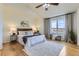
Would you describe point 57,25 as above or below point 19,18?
below

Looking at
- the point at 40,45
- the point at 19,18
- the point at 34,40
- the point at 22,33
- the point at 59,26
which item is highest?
the point at 19,18

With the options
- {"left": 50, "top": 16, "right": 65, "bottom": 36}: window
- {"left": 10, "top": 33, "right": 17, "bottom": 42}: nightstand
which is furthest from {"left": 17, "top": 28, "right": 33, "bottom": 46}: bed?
{"left": 50, "top": 16, "right": 65, "bottom": 36}: window

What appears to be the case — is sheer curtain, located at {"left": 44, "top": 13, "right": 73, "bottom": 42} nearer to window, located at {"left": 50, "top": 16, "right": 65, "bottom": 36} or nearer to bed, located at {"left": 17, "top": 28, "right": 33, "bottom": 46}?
window, located at {"left": 50, "top": 16, "right": 65, "bottom": 36}

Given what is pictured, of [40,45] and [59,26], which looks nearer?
[59,26]

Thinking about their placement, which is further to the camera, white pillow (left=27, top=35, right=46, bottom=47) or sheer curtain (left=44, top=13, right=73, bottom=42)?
white pillow (left=27, top=35, right=46, bottom=47)

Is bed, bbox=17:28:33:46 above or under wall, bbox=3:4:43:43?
under

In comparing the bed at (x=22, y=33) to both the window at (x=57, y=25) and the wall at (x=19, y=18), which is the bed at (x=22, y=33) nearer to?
the wall at (x=19, y=18)

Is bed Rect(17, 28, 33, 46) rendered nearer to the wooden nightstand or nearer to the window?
the wooden nightstand

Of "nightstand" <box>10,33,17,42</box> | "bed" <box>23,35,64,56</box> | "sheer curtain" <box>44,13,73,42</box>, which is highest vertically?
"sheer curtain" <box>44,13,73,42</box>

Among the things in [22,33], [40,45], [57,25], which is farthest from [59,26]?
[22,33]

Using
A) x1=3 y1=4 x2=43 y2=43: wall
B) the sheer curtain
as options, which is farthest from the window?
x1=3 y1=4 x2=43 y2=43: wall

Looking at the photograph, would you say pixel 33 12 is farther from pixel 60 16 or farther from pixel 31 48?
pixel 31 48

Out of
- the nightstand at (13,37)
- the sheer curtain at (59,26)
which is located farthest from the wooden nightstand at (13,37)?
the sheer curtain at (59,26)

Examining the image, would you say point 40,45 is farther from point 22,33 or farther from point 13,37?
point 13,37
